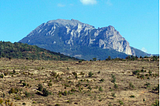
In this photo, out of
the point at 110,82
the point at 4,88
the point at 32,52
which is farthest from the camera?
the point at 32,52

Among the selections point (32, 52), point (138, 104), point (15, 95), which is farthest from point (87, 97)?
point (32, 52)

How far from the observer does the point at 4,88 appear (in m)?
51.4

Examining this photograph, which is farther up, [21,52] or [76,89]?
[21,52]

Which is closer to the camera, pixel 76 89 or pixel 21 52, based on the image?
pixel 76 89

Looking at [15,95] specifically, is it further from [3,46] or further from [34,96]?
[3,46]

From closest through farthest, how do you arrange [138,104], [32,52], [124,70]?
[138,104] → [124,70] → [32,52]

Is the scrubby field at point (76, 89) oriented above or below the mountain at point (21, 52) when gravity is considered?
below

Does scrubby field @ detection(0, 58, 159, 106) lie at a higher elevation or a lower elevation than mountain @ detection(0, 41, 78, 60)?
lower

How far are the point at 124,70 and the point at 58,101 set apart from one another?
127 ft

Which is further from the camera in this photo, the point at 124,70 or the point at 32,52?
the point at 32,52

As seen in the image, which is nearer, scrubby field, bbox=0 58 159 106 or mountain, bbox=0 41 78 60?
scrubby field, bbox=0 58 159 106

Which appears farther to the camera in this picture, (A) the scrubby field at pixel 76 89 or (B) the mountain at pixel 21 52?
(B) the mountain at pixel 21 52

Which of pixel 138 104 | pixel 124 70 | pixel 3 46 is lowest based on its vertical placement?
pixel 138 104

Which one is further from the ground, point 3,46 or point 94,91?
point 3,46
